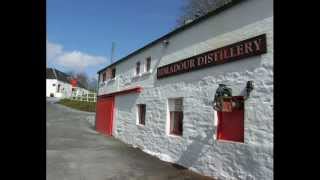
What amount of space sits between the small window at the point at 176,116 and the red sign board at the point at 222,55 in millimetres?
1147

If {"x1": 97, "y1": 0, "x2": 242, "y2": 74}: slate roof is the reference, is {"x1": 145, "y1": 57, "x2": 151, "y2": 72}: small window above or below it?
below

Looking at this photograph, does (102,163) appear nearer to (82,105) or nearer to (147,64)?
(147,64)

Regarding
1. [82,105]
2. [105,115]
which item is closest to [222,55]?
[105,115]

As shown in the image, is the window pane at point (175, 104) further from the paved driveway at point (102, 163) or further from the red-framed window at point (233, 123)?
the red-framed window at point (233, 123)

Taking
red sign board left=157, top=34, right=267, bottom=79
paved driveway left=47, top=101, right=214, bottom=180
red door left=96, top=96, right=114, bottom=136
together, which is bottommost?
paved driveway left=47, top=101, right=214, bottom=180

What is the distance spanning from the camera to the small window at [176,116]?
14684 mm

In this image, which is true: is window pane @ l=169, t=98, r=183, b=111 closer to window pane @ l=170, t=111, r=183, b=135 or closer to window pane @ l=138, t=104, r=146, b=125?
window pane @ l=170, t=111, r=183, b=135

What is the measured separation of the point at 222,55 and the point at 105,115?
1542 centimetres

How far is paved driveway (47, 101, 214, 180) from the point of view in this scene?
1248 cm

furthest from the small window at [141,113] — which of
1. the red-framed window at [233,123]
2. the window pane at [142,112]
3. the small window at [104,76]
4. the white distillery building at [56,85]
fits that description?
the white distillery building at [56,85]

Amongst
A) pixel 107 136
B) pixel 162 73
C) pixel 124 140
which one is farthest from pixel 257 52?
pixel 107 136

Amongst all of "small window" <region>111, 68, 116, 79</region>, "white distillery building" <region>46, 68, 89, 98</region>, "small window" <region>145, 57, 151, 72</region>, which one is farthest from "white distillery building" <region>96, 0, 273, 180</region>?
"white distillery building" <region>46, 68, 89, 98</region>
